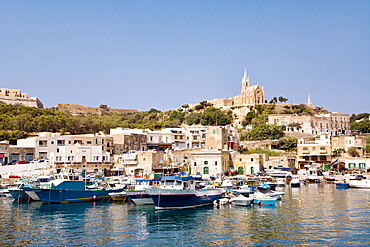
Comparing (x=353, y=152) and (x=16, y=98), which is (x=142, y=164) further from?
(x=16, y=98)

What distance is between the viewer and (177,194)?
2973 cm

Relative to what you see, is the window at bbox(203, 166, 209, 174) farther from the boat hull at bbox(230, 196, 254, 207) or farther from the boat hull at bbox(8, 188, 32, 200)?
the boat hull at bbox(8, 188, 32, 200)

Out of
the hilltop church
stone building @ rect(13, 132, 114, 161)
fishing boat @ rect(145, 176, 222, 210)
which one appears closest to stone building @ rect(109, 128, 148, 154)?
stone building @ rect(13, 132, 114, 161)

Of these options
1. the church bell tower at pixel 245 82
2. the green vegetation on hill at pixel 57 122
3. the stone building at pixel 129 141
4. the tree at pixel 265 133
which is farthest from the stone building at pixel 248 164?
the church bell tower at pixel 245 82

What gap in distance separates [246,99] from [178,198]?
314 ft

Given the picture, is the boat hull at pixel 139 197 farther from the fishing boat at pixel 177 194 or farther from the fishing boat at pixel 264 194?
the fishing boat at pixel 264 194

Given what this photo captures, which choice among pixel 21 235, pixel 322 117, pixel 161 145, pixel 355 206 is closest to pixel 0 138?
pixel 161 145

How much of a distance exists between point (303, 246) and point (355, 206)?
14062mm

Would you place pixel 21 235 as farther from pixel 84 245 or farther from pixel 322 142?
pixel 322 142

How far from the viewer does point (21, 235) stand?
21484mm

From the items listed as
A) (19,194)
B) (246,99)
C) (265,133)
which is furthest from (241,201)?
(246,99)

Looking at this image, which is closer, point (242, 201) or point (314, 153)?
point (242, 201)

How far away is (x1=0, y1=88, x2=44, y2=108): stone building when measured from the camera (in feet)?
385

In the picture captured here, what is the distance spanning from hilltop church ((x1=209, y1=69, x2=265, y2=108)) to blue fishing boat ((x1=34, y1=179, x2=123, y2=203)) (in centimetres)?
8923
